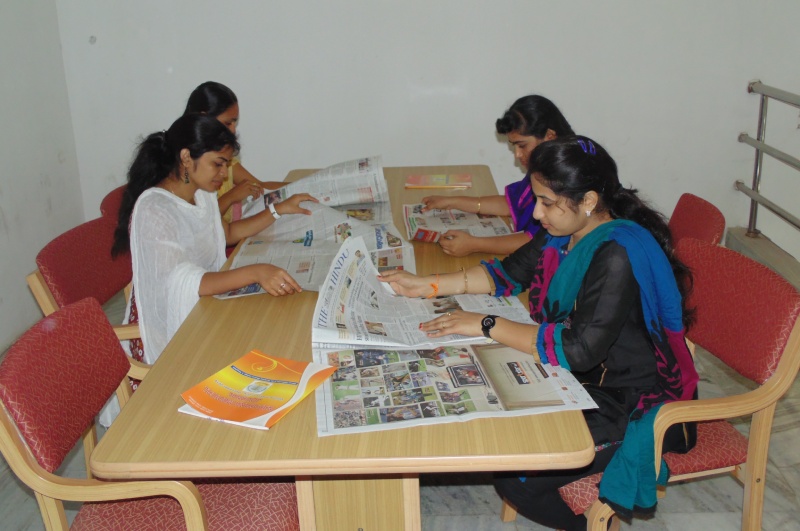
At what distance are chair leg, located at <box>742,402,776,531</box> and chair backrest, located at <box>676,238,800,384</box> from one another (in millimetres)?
91

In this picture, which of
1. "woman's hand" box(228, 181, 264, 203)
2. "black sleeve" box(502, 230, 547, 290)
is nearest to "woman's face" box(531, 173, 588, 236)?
"black sleeve" box(502, 230, 547, 290)

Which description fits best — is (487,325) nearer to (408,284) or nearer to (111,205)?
(408,284)

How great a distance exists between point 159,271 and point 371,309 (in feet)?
2.07

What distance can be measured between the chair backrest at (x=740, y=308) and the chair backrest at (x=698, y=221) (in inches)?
9.1

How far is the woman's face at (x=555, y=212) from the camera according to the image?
1551 mm

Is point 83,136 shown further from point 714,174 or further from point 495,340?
point 714,174

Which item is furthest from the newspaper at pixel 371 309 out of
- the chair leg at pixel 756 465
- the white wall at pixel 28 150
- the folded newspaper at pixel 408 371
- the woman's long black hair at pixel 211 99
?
the white wall at pixel 28 150

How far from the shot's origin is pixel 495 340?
151 cm

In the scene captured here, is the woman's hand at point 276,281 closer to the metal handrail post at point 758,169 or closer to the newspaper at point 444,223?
the newspaper at point 444,223

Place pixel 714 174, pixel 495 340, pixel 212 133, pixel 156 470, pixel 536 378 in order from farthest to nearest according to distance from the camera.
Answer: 1. pixel 714 174
2. pixel 212 133
3. pixel 495 340
4. pixel 536 378
5. pixel 156 470

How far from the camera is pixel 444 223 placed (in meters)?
2.35

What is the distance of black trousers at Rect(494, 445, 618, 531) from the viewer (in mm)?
1581

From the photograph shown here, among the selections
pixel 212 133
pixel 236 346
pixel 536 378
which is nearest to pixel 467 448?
pixel 536 378

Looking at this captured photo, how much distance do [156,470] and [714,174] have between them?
11.2 ft
